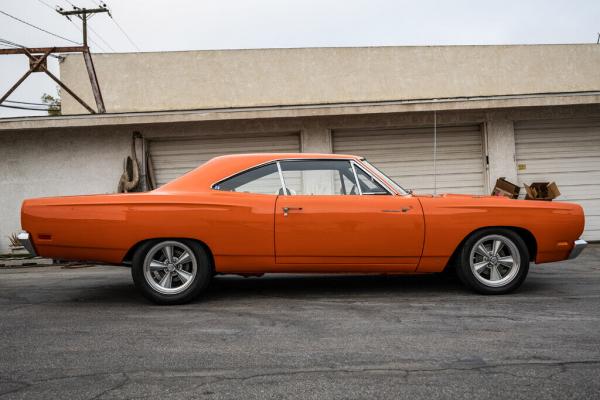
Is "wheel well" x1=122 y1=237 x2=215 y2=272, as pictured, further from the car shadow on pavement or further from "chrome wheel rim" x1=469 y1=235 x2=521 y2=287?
"chrome wheel rim" x1=469 y1=235 x2=521 y2=287

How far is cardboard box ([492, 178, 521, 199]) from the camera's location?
415 inches

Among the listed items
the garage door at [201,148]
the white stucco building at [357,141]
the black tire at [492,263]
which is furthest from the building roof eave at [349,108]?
the black tire at [492,263]

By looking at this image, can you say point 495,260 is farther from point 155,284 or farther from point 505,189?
point 505,189

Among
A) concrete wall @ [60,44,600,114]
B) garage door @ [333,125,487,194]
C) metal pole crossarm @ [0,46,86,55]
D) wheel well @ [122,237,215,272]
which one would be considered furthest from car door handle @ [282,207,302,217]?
metal pole crossarm @ [0,46,86,55]

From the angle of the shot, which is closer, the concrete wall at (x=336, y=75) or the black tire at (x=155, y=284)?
the black tire at (x=155, y=284)

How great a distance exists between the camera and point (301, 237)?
4.95 metres

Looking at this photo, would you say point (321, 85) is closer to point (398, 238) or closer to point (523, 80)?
point (523, 80)

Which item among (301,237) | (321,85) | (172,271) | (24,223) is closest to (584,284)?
(301,237)

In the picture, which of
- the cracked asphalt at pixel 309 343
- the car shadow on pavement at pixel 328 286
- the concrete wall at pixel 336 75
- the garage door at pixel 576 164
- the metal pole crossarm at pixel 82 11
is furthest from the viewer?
the metal pole crossarm at pixel 82 11

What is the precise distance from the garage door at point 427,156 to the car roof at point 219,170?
613cm

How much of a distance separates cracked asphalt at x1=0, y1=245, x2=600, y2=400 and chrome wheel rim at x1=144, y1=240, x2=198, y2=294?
0.21m

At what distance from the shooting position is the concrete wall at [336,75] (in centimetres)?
1446

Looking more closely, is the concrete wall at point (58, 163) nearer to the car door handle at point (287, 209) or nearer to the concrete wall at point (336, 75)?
the concrete wall at point (336, 75)

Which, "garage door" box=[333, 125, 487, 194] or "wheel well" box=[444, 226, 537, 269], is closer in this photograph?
"wheel well" box=[444, 226, 537, 269]
